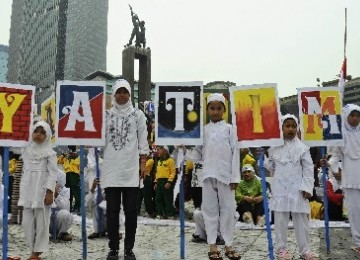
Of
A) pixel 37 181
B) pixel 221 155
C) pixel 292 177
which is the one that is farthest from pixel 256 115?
pixel 37 181

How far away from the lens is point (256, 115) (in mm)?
→ 4770

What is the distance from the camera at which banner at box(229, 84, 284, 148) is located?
184 inches

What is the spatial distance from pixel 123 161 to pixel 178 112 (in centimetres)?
88

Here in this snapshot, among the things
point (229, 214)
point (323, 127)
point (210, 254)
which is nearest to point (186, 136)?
point (229, 214)

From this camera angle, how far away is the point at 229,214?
189 inches

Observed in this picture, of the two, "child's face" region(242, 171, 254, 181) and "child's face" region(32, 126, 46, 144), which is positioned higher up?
"child's face" region(32, 126, 46, 144)

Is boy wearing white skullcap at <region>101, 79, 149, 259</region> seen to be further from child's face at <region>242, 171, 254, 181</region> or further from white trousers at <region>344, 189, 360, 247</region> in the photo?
child's face at <region>242, 171, 254, 181</region>

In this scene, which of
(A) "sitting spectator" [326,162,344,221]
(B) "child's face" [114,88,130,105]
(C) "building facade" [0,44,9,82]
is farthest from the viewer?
(C) "building facade" [0,44,9,82]

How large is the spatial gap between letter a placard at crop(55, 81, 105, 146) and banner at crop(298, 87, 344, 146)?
248 centimetres

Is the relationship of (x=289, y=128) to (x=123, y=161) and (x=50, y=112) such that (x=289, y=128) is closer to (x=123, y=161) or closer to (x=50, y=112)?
(x=123, y=161)

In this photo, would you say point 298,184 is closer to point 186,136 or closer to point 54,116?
point 186,136

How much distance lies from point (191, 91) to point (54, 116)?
167cm

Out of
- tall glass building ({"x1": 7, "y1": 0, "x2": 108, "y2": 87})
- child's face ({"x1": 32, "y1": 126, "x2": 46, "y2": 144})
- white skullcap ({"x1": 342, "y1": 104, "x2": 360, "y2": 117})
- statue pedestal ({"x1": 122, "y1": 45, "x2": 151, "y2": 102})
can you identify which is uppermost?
tall glass building ({"x1": 7, "y1": 0, "x2": 108, "y2": 87})

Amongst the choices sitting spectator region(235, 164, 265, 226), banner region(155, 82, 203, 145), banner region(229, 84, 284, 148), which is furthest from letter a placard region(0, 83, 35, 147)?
sitting spectator region(235, 164, 265, 226)
